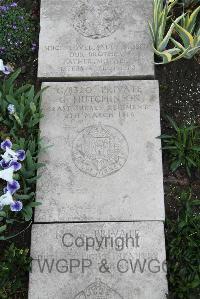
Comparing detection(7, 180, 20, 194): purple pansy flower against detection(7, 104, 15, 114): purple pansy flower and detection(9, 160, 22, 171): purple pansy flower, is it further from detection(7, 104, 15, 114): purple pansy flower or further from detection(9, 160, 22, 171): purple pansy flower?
detection(7, 104, 15, 114): purple pansy flower

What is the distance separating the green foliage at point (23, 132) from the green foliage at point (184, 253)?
1021 millimetres

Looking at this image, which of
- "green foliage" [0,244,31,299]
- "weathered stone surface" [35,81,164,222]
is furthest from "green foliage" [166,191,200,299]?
"green foliage" [0,244,31,299]

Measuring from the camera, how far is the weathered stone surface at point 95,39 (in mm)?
3900

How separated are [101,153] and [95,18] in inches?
52.5

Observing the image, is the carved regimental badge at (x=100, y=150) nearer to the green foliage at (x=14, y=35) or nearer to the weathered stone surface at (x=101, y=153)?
A: the weathered stone surface at (x=101, y=153)

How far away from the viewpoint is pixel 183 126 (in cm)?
372

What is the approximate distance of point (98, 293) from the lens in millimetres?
3123

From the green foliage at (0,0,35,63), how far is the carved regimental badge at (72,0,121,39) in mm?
435

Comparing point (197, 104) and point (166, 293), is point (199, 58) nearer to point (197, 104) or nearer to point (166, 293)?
point (197, 104)

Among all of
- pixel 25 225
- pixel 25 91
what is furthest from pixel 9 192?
pixel 25 91

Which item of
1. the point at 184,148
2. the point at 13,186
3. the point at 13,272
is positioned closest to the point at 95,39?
the point at 184,148

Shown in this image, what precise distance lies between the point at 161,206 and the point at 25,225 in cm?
102

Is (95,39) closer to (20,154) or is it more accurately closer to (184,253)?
(20,154)

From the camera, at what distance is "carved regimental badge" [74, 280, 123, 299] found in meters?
3.11
